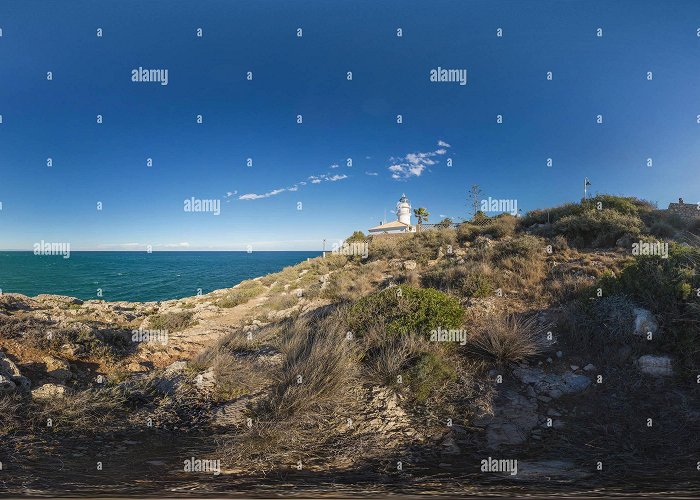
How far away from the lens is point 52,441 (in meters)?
3.32

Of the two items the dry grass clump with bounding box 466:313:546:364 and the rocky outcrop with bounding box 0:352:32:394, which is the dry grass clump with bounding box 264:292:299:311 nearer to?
the rocky outcrop with bounding box 0:352:32:394

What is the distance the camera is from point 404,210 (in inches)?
1569

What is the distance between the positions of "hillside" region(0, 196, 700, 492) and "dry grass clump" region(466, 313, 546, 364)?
0.10 feet

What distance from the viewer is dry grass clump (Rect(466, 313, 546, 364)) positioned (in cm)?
488

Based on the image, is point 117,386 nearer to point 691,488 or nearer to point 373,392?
point 373,392

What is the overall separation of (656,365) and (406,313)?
3.63 metres

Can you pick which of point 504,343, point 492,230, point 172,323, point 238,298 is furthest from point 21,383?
point 492,230

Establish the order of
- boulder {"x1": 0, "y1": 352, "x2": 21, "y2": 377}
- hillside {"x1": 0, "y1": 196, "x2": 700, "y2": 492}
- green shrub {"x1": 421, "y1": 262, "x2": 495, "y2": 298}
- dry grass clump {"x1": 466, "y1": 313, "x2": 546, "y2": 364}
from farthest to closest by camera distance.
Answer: green shrub {"x1": 421, "y1": 262, "x2": 495, "y2": 298} < dry grass clump {"x1": 466, "y1": 313, "x2": 546, "y2": 364} < boulder {"x1": 0, "y1": 352, "x2": 21, "y2": 377} < hillside {"x1": 0, "y1": 196, "x2": 700, "y2": 492}

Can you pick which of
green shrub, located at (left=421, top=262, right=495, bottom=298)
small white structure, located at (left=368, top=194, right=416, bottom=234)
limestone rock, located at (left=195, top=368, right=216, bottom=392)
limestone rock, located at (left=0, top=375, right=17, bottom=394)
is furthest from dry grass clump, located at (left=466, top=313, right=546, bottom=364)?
small white structure, located at (left=368, top=194, right=416, bottom=234)

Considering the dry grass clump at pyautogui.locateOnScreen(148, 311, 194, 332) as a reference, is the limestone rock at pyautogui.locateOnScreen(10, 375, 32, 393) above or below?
above

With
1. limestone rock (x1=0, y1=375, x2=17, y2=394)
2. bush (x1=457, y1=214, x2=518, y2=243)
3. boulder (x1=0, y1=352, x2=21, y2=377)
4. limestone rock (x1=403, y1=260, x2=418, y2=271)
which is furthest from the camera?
bush (x1=457, y1=214, x2=518, y2=243)

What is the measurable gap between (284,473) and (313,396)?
1074mm

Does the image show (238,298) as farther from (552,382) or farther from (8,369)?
(552,382)

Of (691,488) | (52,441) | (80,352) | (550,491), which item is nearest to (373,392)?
(550,491)
